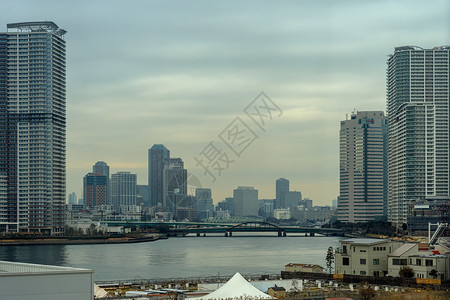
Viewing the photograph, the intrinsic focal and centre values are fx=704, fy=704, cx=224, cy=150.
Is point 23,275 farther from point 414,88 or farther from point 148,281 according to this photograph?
point 414,88

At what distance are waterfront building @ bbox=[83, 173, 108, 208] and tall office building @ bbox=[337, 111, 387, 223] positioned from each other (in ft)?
134

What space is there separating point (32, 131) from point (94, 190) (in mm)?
48795

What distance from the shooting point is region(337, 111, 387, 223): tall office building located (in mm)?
63406

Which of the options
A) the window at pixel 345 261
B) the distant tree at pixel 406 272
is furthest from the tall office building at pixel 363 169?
the distant tree at pixel 406 272

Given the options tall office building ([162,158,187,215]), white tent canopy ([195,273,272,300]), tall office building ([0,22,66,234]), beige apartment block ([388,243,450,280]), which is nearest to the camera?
white tent canopy ([195,273,272,300])

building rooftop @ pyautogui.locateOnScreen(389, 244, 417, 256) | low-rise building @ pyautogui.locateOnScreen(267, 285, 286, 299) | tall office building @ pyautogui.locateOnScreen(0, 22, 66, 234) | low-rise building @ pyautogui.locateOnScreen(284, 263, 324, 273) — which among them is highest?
tall office building @ pyautogui.locateOnScreen(0, 22, 66, 234)

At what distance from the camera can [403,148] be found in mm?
52031

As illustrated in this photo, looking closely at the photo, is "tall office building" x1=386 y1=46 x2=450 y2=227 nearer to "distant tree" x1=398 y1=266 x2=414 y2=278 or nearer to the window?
the window

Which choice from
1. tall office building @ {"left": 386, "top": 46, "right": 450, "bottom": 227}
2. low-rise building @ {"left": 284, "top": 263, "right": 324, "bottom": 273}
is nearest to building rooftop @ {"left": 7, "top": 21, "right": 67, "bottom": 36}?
tall office building @ {"left": 386, "top": 46, "right": 450, "bottom": 227}

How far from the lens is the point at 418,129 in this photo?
168 ft

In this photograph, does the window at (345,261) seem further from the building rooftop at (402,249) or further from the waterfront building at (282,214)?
the waterfront building at (282,214)

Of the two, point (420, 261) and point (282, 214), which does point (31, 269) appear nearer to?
point (420, 261)

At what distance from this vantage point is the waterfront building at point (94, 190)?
9544cm

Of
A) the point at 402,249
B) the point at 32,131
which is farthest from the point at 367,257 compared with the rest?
the point at 32,131
